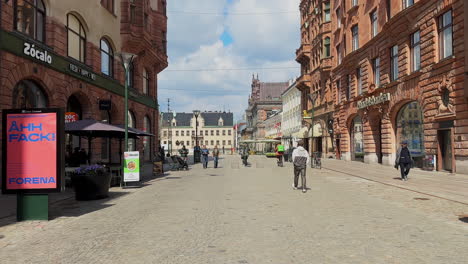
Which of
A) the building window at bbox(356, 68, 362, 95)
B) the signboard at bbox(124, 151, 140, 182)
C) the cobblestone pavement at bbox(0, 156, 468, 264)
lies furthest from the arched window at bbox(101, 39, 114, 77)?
the building window at bbox(356, 68, 362, 95)

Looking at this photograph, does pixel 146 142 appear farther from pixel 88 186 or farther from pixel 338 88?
pixel 88 186

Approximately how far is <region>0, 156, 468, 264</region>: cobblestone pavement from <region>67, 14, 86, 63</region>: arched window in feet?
42.5

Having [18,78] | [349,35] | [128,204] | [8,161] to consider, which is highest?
[349,35]

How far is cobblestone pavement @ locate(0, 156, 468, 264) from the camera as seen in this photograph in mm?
5184

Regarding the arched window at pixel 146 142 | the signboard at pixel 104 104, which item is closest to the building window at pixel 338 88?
the arched window at pixel 146 142

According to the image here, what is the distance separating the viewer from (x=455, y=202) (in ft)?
33.2

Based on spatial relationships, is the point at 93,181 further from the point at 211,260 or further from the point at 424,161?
the point at 424,161

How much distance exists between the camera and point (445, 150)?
64.7 feet

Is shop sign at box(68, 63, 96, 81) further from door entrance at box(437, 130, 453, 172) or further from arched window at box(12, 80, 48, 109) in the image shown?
door entrance at box(437, 130, 453, 172)

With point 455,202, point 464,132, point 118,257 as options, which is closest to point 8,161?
point 118,257

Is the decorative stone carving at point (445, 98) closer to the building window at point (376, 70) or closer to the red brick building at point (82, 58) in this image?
the building window at point (376, 70)

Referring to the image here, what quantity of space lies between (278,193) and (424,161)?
42.1ft

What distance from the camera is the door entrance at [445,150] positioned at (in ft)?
63.0

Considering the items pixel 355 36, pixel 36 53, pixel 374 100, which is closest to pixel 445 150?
pixel 374 100
